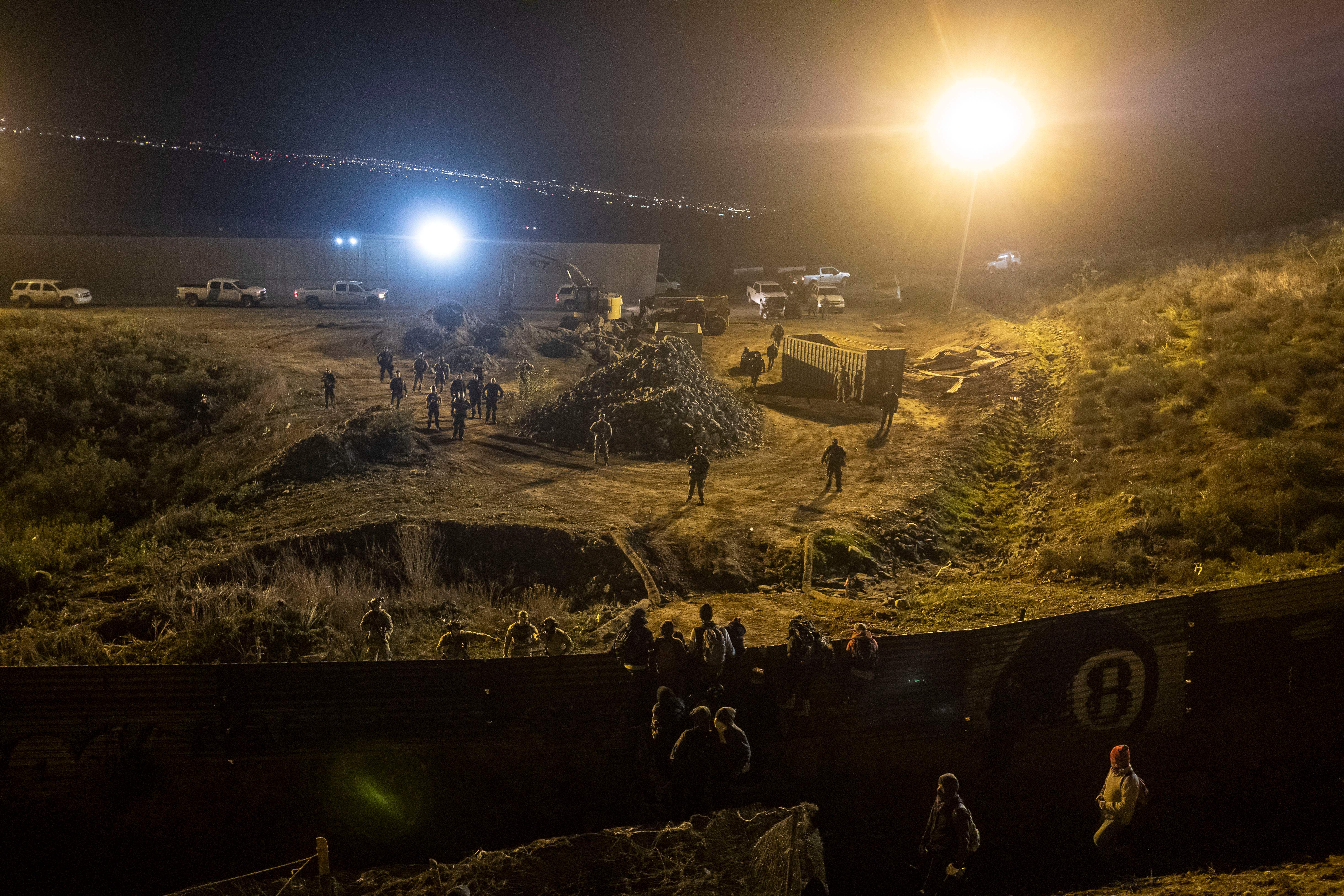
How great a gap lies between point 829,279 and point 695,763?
4675 cm

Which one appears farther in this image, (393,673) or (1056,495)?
(1056,495)

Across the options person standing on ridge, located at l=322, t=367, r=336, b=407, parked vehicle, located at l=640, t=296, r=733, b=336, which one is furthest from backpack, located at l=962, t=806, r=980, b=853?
parked vehicle, located at l=640, t=296, r=733, b=336

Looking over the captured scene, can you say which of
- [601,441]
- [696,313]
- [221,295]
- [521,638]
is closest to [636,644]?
[521,638]

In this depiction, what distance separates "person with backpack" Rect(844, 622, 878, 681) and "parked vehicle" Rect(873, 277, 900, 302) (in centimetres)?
3982

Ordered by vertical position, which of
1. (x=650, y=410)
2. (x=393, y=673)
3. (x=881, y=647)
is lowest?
(x=393, y=673)

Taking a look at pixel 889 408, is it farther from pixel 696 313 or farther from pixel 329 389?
pixel 696 313

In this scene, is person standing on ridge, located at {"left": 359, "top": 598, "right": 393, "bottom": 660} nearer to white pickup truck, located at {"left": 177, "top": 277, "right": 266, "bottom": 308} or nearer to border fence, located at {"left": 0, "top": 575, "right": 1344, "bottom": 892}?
border fence, located at {"left": 0, "top": 575, "right": 1344, "bottom": 892}

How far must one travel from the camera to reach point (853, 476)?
1862cm

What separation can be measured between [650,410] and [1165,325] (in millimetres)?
15126

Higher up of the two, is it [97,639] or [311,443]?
[311,443]

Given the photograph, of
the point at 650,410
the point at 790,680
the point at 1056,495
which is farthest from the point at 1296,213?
the point at 790,680

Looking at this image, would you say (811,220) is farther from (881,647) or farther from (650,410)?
(881,647)

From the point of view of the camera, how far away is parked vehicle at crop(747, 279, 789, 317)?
4116 centimetres

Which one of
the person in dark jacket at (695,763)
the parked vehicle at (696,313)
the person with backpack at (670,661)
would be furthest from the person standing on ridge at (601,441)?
the parked vehicle at (696,313)
